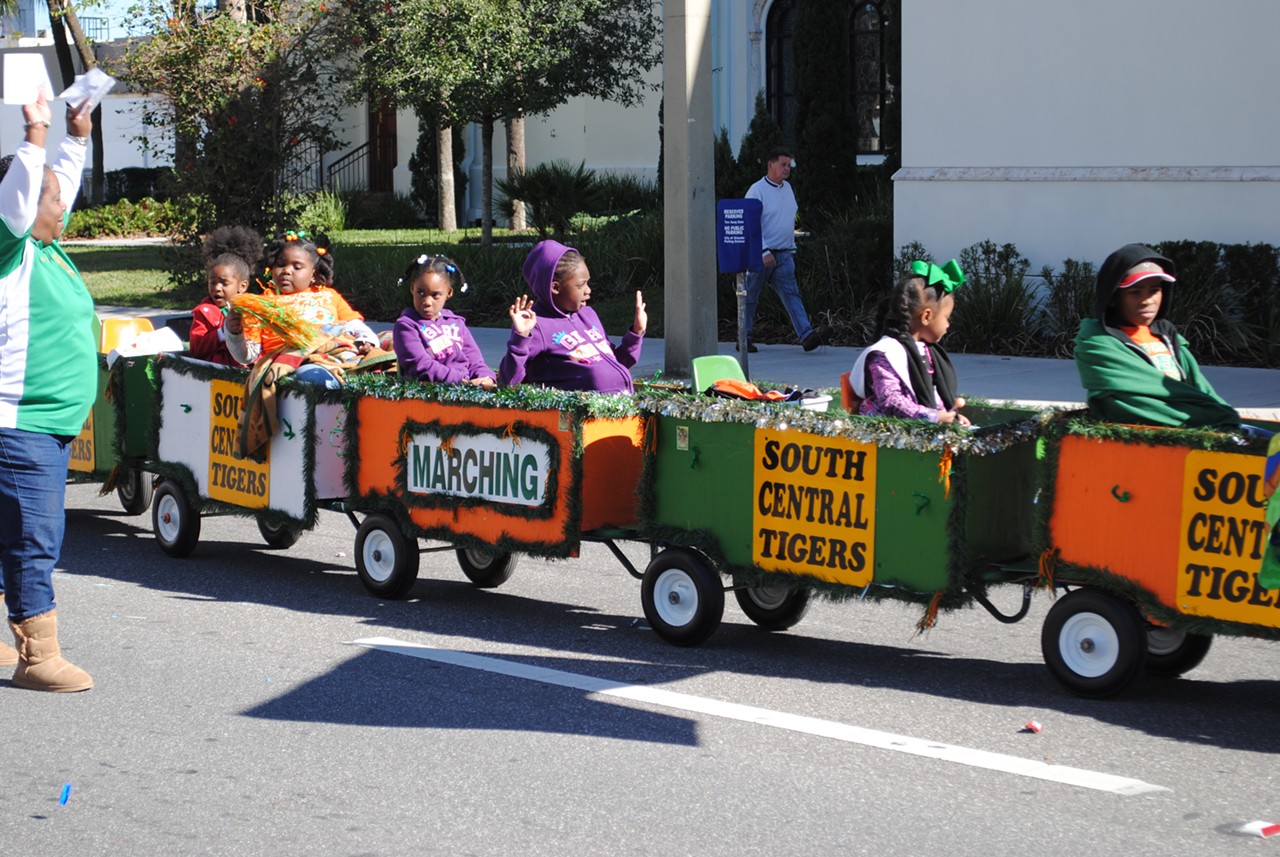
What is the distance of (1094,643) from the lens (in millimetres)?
5820

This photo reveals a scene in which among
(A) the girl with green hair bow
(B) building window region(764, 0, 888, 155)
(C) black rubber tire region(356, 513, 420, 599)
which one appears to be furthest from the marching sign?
(B) building window region(764, 0, 888, 155)

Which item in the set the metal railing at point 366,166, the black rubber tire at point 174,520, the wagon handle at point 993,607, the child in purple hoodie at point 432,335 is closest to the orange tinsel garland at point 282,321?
the child in purple hoodie at point 432,335

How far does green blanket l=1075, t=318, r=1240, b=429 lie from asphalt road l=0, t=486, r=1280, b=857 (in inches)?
40.7

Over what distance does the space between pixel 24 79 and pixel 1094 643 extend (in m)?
4.28

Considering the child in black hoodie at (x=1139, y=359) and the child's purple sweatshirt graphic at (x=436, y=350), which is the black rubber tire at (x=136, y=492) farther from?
the child in black hoodie at (x=1139, y=359)

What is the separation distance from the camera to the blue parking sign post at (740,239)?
13008 millimetres

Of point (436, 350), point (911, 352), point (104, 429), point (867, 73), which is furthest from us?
point (867, 73)

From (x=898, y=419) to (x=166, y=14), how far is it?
17590mm

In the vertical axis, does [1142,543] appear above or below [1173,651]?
above

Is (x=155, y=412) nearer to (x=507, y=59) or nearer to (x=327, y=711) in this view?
(x=327, y=711)

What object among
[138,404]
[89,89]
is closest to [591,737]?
[89,89]

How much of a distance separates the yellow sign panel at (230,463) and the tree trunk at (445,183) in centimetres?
2521

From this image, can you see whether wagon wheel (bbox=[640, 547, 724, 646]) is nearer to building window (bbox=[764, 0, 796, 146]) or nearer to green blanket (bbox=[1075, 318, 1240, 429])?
green blanket (bbox=[1075, 318, 1240, 429])

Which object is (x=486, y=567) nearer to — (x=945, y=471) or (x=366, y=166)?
(x=945, y=471)
